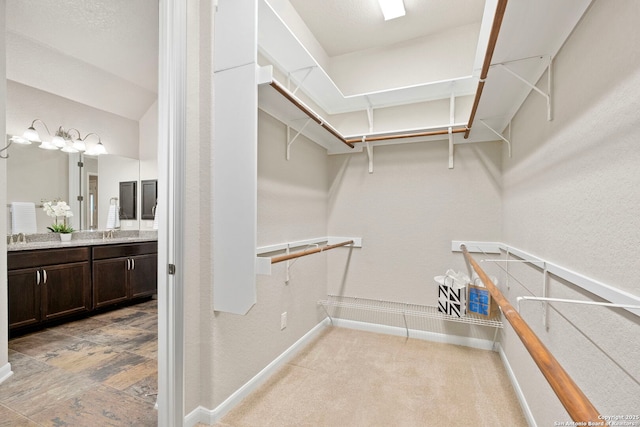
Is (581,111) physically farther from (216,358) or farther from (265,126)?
(216,358)

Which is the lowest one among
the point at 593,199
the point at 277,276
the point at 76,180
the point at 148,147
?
the point at 277,276

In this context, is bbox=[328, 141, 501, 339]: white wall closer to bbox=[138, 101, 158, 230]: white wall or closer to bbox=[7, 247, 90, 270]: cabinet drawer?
bbox=[7, 247, 90, 270]: cabinet drawer

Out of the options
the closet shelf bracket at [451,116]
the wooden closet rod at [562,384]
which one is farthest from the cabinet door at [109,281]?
the wooden closet rod at [562,384]

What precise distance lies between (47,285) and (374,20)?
4.03m

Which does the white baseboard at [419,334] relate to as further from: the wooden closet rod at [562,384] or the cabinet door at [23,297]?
the cabinet door at [23,297]

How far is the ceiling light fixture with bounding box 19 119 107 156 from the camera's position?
324 centimetres

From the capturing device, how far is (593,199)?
101 centimetres

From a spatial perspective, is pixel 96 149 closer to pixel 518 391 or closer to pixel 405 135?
pixel 405 135

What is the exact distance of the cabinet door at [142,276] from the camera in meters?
3.69

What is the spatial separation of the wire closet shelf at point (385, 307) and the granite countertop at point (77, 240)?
261 cm

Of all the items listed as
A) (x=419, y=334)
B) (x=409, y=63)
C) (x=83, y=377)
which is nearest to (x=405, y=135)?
(x=409, y=63)

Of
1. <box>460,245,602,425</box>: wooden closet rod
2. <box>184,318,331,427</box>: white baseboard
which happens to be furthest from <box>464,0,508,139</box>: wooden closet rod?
<box>184,318,331,427</box>: white baseboard

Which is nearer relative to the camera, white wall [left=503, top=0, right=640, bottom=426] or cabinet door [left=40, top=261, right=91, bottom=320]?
white wall [left=503, top=0, right=640, bottom=426]

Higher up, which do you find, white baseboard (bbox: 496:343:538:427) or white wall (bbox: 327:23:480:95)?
white wall (bbox: 327:23:480:95)
